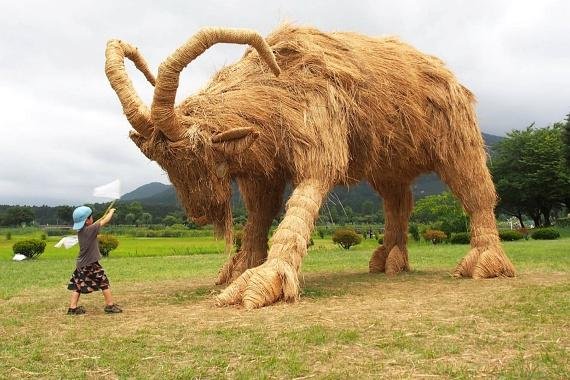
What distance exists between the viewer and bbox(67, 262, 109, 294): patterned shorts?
6156 mm

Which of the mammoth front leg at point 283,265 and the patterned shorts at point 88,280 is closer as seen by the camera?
the mammoth front leg at point 283,265

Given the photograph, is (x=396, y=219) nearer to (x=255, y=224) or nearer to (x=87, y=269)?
(x=255, y=224)

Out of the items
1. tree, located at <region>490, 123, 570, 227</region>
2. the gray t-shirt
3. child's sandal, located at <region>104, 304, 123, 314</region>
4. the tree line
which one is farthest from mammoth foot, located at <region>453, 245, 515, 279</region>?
tree, located at <region>490, 123, 570, 227</region>

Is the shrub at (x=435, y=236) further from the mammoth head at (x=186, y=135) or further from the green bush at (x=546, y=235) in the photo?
the mammoth head at (x=186, y=135)

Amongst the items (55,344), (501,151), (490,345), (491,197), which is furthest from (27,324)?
(501,151)

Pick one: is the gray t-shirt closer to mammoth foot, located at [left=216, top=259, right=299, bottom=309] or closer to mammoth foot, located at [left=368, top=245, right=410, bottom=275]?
mammoth foot, located at [left=216, top=259, right=299, bottom=309]

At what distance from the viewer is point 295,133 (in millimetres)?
6770

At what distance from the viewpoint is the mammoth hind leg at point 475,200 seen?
8602 millimetres

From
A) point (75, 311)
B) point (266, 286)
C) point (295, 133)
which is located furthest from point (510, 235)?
point (75, 311)

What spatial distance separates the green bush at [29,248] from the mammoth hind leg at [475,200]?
16544 millimetres

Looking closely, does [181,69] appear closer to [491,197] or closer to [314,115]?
[314,115]

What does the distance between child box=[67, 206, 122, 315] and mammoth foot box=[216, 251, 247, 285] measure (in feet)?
7.42

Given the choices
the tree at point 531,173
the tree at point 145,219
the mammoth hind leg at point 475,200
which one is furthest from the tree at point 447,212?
the tree at point 145,219

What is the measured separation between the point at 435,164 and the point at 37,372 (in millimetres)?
6483
